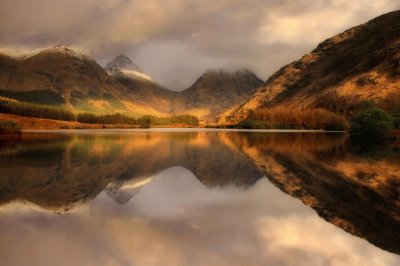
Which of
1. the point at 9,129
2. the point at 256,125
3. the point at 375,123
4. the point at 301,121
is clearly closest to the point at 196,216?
the point at 9,129

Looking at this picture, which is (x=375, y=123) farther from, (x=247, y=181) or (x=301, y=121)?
(x=301, y=121)

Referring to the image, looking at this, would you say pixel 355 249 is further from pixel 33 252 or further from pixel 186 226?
pixel 33 252

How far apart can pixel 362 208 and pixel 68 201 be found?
1289 centimetres

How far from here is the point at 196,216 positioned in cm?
1566

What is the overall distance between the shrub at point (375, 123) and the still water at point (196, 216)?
2513 inches

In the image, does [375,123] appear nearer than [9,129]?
No

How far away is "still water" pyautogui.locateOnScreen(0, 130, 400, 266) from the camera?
37.0 ft

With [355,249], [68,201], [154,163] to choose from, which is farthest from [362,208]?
[154,163]

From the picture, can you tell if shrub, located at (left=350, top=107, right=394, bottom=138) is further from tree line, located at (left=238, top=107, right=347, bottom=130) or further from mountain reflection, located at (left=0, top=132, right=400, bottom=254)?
tree line, located at (left=238, top=107, right=347, bottom=130)

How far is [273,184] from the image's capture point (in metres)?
23.4

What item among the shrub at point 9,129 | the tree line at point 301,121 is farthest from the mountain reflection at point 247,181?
the tree line at point 301,121

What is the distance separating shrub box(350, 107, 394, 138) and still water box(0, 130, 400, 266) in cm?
6382

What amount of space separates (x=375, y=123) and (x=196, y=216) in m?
81.8

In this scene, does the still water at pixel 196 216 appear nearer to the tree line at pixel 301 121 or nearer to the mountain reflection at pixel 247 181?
the mountain reflection at pixel 247 181
